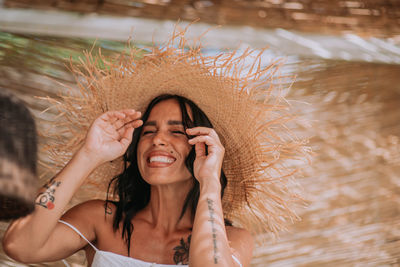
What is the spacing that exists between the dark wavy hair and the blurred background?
92 cm

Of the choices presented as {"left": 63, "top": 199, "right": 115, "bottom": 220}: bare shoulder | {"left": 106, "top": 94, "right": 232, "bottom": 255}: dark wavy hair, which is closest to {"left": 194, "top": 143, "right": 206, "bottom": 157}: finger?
{"left": 106, "top": 94, "right": 232, "bottom": 255}: dark wavy hair

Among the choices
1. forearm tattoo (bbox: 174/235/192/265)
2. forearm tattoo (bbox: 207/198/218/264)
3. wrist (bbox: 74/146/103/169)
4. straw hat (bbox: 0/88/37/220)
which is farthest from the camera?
forearm tattoo (bbox: 174/235/192/265)

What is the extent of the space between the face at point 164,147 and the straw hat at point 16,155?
3.39 feet

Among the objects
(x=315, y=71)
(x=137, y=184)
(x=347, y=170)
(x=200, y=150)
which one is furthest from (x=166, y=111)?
(x=347, y=170)

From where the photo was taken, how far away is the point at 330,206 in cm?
294

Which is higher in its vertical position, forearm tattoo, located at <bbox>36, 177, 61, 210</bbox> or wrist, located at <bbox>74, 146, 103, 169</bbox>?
wrist, located at <bbox>74, 146, 103, 169</bbox>

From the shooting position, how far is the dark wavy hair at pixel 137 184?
5.69 feet

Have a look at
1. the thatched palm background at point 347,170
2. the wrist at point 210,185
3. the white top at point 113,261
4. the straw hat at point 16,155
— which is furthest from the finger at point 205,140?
the thatched palm background at point 347,170

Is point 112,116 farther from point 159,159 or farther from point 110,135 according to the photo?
point 159,159

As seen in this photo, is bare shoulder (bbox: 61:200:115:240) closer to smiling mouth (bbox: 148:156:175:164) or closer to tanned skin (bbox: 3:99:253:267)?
tanned skin (bbox: 3:99:253:267)

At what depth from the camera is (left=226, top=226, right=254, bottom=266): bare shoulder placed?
5.24ft

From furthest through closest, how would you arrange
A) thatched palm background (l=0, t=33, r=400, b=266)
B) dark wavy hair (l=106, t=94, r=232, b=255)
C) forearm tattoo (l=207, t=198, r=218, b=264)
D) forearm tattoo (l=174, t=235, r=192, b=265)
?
thatched palm background (l=0, t=33, r=400, b=266)
dark wavy hair (l=106, t=94, r=232, b=255)
forearm tattoo (l=174, t=235, r=192, b=265)
forearm tattoo (l=207, t=198, r=218, b=264)

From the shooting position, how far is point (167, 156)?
5.42 ft

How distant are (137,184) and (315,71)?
1.64 m
